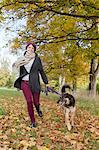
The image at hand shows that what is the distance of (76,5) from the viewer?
1123cm

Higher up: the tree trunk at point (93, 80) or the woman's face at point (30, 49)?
the woman's face at point (30, 49)

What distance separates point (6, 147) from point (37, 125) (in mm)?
2558

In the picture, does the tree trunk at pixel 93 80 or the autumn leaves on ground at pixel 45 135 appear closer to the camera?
the autumn leaves on ground at pixel 45 135

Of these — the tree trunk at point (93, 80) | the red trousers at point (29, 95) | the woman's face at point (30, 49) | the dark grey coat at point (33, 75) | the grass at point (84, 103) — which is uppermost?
the woman's face at point (30, 49)

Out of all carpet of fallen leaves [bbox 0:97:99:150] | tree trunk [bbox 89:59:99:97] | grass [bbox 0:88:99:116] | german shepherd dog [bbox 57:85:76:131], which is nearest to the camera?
carpet of fallen leaves [bbox 0:97:99:150]

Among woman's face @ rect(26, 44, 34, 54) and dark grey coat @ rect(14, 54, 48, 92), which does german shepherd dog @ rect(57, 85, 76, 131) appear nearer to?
dark grey coat @ rect(14, 54, 48, 92)

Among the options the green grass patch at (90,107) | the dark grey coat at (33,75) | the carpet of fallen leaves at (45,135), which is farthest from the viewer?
the green grass patch at (90,107)

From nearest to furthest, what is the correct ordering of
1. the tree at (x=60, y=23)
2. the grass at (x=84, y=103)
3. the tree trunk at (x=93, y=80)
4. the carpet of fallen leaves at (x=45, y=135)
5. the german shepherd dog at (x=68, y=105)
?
the carpet of fallen leaves at (x=45, y=135) → the german shepherd dog at (x=68, y=105) → the tree at (x=60, y=23) → the grass at (x=84, y=103) → the tree trunk at (x=93, y=80)

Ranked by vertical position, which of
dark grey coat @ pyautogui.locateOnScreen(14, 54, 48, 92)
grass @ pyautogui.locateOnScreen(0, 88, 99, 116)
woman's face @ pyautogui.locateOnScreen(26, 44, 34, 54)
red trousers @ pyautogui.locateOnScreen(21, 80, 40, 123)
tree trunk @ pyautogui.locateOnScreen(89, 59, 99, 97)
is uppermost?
woman's face @ pyautogui.locateOnScreen(26, 44, 34, 54)

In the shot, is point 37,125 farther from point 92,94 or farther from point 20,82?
point 92,94

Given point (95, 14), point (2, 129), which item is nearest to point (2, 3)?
point (95, 14)

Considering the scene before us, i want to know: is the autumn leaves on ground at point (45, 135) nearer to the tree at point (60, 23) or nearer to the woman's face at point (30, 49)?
the woman's face at point (30, 49)

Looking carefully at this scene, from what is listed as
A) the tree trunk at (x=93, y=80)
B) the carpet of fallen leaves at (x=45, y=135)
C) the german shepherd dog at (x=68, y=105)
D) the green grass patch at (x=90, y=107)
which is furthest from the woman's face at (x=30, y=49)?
the tree trunk at (x=93, y=80)

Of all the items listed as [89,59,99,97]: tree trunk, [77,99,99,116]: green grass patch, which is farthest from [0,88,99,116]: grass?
[89,59,99,97]: tree trunk
